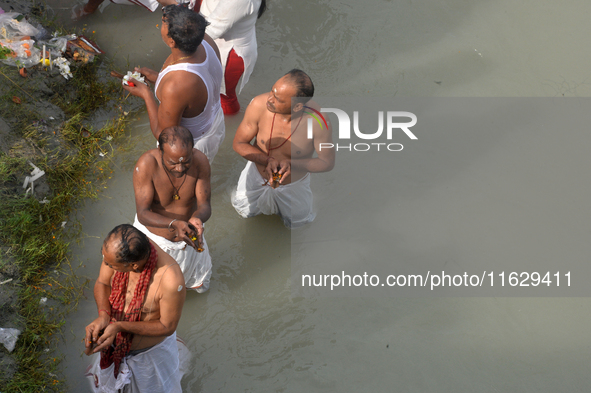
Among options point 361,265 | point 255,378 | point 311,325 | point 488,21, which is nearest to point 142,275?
point 255,378

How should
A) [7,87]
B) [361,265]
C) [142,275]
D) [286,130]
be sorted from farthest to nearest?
[7,87] → [361,265] → [286,130] → [142,275]

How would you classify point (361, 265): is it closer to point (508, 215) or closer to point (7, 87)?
point (508, 215)

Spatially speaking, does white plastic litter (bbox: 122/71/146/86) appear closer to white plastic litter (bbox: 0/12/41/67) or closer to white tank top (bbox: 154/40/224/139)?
white tank top (bbox: 154/40/224/139)

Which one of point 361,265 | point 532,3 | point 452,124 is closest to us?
point 361,265

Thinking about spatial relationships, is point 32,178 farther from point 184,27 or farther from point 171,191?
point 184,27

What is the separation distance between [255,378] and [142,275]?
1.44 m

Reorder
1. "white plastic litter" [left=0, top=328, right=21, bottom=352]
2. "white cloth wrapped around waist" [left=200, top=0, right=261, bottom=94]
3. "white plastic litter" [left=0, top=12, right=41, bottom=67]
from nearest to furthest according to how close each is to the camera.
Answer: "white plastic litter" [left=0, top=328, right=21, bottom=352] < "white cloth wrapped around waist" [left=200, top=0, right=261, bottom=94] < "white plastic litter" [left=0, top=12, right=41, bottom=67]

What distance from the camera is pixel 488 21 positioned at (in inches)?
235

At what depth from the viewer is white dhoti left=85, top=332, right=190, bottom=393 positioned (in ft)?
9.84

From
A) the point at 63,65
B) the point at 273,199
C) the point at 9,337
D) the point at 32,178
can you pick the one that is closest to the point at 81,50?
the point at 63,65

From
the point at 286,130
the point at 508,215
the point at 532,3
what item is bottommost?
the point at 508,215

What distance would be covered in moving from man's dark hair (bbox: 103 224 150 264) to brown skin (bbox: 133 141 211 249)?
20.5 inches

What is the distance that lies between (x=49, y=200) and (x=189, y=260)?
5.17ft

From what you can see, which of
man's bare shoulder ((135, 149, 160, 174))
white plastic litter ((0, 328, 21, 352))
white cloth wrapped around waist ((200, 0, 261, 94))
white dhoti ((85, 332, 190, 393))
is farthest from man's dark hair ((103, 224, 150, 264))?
white cloth wrapped around waist ((200, 0, 261, 94))
